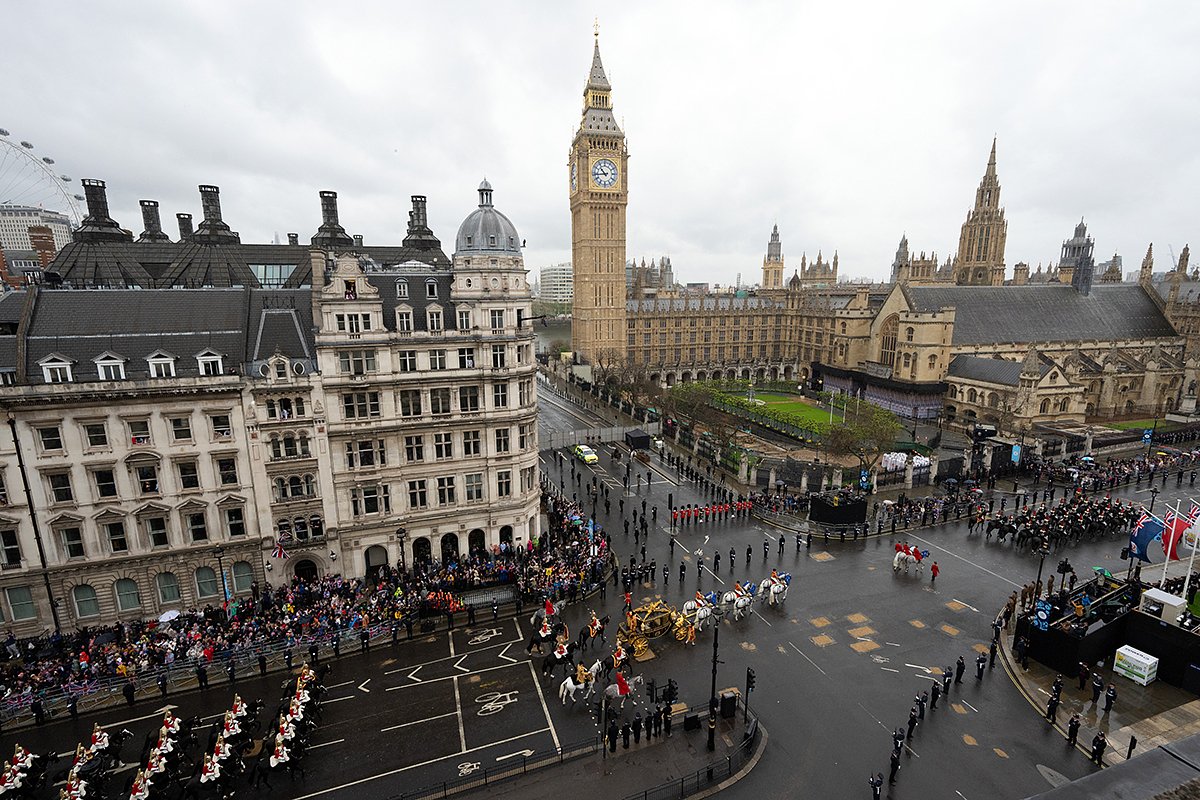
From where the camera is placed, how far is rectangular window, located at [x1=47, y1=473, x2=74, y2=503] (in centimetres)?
2942

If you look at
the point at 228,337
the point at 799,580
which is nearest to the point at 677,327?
the point at 799,580

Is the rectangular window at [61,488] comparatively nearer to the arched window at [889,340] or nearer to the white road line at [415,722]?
the white road line at [415,722]

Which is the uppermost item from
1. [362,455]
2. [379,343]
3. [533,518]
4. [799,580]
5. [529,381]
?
[379,343]

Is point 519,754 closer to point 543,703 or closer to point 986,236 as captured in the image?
point 543,703

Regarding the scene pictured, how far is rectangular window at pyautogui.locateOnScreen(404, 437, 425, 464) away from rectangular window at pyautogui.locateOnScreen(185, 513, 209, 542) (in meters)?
11.3

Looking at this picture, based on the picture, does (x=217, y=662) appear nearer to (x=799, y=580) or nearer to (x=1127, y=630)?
(x=799, y=580)

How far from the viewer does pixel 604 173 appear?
10200 cm

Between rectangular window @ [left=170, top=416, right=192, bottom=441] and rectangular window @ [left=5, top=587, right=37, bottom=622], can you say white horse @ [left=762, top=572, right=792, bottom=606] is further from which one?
rectangular window @ [left=5, top=587, right=37, bottom=622]

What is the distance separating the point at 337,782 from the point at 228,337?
24.8m

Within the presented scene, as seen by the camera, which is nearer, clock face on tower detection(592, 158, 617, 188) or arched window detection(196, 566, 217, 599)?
arched window detection(196, 566, 217, 599)

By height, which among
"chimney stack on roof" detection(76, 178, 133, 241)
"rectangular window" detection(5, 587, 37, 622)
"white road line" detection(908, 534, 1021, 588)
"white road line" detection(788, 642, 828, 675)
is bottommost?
"white road line" detection(908, 534, 1021, 588)

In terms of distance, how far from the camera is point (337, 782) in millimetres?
Answer: 20859

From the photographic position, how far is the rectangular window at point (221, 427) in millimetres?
31812

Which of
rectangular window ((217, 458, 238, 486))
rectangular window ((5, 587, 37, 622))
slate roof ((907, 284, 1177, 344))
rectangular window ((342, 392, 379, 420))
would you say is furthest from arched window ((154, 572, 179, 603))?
slate roof ((907, 284, 1177, 344))
